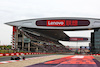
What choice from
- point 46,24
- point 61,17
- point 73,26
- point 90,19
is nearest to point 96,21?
point 90,19

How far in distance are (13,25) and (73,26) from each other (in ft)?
77.3

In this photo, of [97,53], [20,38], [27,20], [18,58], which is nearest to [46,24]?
[27,20]

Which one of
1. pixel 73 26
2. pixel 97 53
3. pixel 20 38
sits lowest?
pixel 97 53

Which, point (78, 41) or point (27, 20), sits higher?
point (27, 20)

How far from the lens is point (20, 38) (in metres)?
65.1

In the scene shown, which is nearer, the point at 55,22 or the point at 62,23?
the point at 62,23

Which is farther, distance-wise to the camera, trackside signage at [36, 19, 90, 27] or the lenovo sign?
the lenovo sign

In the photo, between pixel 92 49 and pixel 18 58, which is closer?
pixel 18 58

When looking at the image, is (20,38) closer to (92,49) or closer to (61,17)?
(61,17)

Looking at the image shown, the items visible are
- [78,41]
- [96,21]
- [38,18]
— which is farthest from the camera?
[78,41]

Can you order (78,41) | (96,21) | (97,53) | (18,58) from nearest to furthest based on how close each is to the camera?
1. (18,58)
2. (97,53)
3. (96,21)
4. (78,41)

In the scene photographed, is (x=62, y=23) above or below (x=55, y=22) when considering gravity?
below

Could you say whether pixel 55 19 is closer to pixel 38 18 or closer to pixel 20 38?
pixel 38 18

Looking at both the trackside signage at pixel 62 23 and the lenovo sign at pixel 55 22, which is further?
the lenovo sign at pixel 55 22
